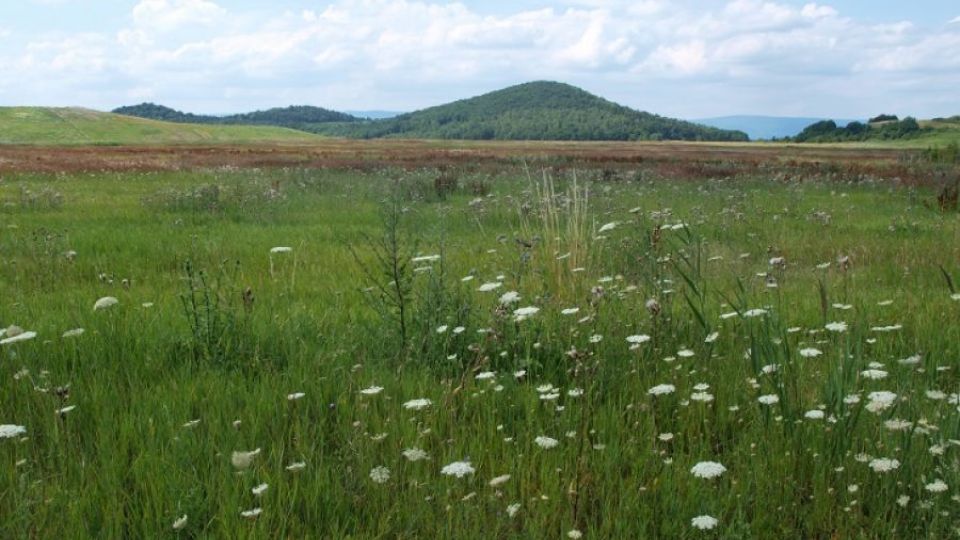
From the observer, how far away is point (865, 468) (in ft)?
8.96

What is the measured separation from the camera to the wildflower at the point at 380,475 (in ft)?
8.40

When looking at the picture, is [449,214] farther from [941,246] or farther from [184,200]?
[941,246]

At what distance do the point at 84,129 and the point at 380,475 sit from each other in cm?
11714

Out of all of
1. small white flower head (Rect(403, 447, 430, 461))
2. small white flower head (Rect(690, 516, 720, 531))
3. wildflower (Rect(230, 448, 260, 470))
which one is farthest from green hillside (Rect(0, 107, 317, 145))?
small white flower head (Rect(690, 516, 720, 531))

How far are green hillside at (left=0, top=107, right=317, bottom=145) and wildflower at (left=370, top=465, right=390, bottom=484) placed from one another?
9833 cm

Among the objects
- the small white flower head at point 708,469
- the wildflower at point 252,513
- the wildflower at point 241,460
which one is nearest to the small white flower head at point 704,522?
the small white flower head at point 708,469

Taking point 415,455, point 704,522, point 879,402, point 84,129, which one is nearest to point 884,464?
point 879,402

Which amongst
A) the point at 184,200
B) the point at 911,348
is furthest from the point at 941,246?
the point at 184,200

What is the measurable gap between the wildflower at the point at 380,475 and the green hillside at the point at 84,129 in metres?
98.3

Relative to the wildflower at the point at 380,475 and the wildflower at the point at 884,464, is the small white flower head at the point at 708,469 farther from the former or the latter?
the wildflower at the point at 380,475

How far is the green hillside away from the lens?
9481 centimetres

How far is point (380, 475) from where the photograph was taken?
258cm

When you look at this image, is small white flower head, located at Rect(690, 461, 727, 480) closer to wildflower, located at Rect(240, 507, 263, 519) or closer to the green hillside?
wildflower, located at Rect(240, 507, 263, 519)

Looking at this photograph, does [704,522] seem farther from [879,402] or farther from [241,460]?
[241,460]
